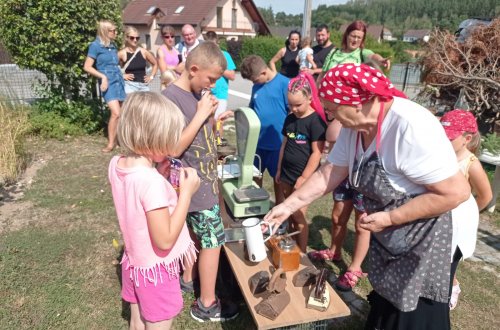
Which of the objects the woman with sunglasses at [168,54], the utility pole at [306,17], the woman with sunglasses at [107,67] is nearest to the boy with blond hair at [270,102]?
the woman with sunglasses at [107,67]

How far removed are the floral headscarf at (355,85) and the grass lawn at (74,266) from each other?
6.25 ft

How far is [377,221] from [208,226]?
1166 mm

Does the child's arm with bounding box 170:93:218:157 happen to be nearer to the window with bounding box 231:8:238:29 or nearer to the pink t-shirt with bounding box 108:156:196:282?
the pink t-shirt with bounding box 108:156:196:282

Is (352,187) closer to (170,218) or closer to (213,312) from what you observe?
(170,218)

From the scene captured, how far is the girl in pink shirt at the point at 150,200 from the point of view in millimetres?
1623

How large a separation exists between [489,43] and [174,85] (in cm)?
544

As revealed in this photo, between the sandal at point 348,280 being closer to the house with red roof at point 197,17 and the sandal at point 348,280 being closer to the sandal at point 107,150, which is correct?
the sandal at point 107,150

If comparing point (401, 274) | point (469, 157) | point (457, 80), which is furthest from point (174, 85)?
point (457, 80)

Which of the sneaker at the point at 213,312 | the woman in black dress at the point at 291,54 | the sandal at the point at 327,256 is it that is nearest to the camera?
the sneaker at the point at 213,312

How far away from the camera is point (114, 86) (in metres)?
5.98

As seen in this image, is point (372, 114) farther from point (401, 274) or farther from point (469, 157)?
point (469, 157)

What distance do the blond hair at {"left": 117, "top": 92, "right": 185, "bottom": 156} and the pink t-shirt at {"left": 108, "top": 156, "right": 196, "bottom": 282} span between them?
0.10m

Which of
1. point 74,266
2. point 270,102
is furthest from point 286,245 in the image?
point 74,266

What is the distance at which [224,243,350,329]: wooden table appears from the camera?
198cm
